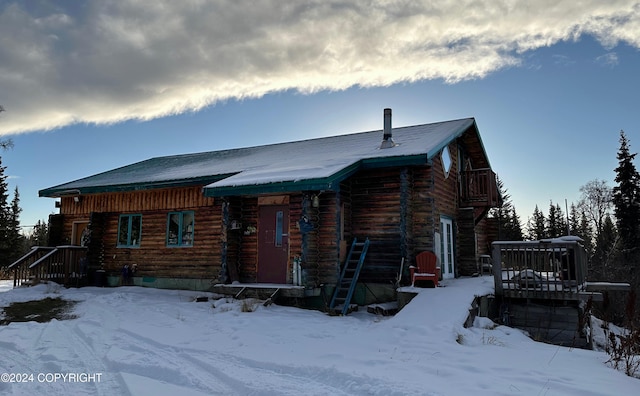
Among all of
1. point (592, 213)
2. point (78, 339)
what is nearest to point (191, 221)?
point (78, 339)

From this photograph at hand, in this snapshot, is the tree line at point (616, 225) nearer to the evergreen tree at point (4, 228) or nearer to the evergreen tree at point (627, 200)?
the evergreen tree at point (627, 200)

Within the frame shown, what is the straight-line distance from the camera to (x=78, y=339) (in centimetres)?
790

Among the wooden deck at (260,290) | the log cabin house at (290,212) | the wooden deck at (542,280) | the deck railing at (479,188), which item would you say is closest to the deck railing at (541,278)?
the wooden deck at (542,280)

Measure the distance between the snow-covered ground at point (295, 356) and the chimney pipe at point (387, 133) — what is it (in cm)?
517

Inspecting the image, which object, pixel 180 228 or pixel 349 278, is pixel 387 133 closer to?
pixel 349 278

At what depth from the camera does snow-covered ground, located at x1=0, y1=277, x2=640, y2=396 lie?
5191 millimetres

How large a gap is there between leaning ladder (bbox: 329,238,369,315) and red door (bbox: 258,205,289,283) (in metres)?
1.94

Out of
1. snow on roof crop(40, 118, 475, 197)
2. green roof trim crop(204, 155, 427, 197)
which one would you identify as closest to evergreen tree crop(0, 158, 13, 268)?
snow on roof crop(40, 118, 475, 197)

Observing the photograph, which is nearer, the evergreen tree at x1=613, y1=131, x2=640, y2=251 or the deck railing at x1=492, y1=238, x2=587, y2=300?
the deck railing at x1=492, y1=238, x2=587, y2=300

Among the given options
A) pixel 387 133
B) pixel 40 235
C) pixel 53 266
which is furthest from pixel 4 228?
pixel 387 133

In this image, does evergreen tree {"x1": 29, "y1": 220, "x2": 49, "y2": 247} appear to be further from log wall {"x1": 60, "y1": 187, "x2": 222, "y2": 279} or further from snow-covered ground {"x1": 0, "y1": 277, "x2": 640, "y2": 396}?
snow-covered ground {"x1": 0, "y1": 277, "x2": 640, "y2": 396}

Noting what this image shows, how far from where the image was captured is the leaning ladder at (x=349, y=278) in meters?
11.4

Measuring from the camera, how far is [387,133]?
14602 mm

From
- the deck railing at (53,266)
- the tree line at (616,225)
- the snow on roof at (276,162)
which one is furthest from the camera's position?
the tree line at (616,225)
